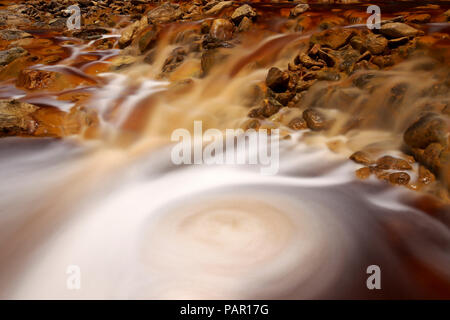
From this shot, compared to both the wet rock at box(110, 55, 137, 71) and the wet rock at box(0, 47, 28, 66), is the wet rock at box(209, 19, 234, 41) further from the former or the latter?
the wet rock at box(0, 47, 28, 66)

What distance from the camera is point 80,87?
681 cm

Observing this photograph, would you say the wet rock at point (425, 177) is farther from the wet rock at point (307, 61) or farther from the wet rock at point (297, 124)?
the wet rock at point (307, 61)

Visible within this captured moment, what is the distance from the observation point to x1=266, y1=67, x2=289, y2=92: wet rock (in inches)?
213

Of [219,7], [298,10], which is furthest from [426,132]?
[219,7]

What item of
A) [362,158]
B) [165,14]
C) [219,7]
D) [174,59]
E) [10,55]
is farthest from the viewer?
[165,14]

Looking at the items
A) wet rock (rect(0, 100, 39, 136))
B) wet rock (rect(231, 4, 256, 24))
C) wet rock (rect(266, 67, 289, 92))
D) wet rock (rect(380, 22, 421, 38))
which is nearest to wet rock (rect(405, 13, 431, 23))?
wet rock (rect(380, 22, 421, 38))

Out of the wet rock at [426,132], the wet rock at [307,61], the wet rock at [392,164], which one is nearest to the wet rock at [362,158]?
the wet rock at [392,164]

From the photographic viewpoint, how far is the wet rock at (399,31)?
5387mm

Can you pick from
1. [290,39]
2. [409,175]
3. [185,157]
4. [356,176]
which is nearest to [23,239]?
[185,157]

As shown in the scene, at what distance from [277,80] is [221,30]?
2.73m

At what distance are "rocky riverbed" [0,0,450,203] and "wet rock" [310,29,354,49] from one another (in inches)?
0.7

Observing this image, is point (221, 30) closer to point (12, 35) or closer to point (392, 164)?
point (392, 164)

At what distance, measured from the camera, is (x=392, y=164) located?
3938 millimetres
